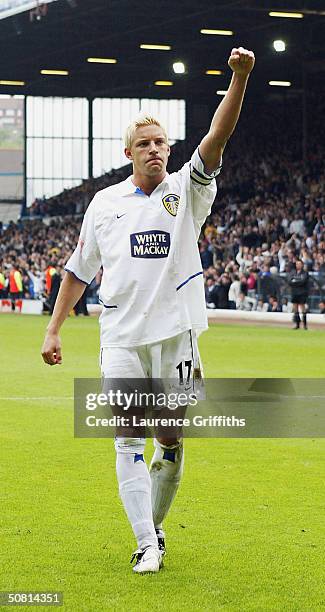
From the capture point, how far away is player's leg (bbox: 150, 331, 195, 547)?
6.14 meters

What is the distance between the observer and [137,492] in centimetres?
602

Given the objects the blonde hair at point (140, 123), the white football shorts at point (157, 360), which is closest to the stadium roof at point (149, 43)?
the blonde hair at point (140, 123)

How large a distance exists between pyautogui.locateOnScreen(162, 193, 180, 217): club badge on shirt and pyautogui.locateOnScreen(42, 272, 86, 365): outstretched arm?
26.1 inches

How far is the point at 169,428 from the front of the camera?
626cm

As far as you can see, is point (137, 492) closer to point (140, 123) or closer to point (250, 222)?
point (140, 123)

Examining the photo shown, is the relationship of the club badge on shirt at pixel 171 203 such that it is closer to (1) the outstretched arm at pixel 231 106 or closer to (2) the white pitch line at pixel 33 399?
(1) the outstretched arm at pixel 231 106

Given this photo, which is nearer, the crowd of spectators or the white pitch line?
the white pitch line

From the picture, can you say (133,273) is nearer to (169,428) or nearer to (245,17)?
(169,428)

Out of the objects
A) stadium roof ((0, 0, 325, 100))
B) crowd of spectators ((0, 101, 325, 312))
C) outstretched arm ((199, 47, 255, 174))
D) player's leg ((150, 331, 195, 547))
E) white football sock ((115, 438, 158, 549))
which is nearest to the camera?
outstretched arm ((199, 47, 255, 174))

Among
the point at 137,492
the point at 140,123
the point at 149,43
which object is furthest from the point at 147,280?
the point at 149,43

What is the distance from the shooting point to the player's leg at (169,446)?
6145mm

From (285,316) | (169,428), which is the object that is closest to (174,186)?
(169,428)

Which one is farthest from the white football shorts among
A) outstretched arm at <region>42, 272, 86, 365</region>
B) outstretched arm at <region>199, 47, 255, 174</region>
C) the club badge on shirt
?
outstretched arm at <region>199, 47, 255, 174</region>

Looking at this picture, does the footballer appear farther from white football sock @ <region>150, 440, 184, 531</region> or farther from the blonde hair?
white football sock @ <region>150, 440, 184, 531</region>
